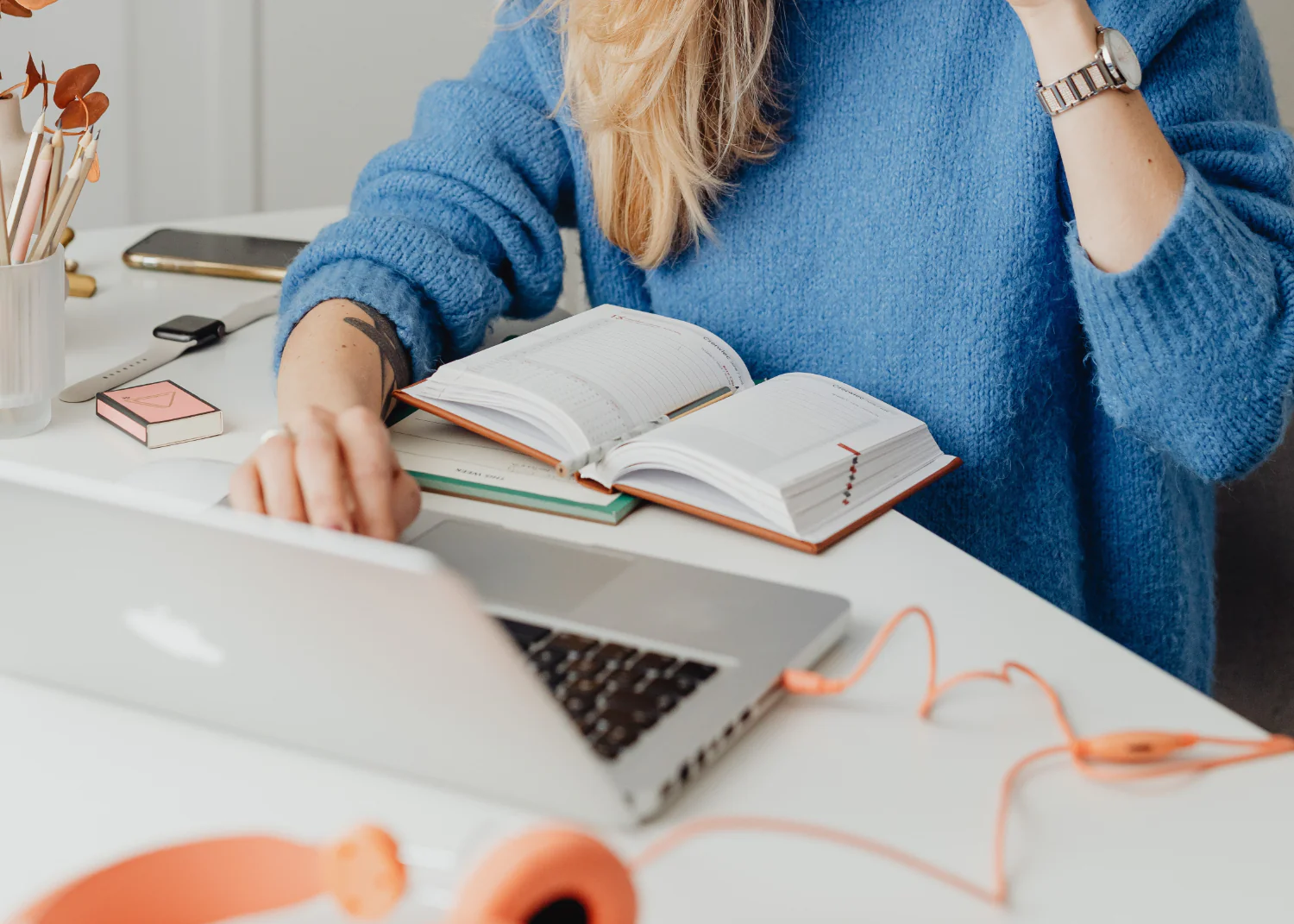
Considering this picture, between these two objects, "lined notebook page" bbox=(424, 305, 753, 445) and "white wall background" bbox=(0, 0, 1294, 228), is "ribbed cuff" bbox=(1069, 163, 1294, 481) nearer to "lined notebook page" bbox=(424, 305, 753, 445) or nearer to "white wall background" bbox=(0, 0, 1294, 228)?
"lined notebook page" bbox=(424, 305, 753, 445)

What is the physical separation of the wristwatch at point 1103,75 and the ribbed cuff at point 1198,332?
7 cm

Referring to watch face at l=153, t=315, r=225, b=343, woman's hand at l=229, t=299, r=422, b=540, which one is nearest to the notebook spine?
woman's hand at l=229, t=299, r=422, b=540

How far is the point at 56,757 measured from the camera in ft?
→ 1.57

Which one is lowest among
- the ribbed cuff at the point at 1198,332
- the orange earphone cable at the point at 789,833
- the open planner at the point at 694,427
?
the orange earphone cable at the point at 789,833

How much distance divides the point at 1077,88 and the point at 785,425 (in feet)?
0.93

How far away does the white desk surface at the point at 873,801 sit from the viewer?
0.41 m

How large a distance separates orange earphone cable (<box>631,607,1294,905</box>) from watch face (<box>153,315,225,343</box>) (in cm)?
65

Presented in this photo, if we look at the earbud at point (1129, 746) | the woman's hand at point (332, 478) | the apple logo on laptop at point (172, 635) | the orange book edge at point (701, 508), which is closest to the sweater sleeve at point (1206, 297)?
the orange book edge at point (701, 508)

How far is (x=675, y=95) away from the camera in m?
0.98

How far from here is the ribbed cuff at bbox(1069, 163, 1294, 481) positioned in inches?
29.4

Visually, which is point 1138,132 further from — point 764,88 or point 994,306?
point 764,88

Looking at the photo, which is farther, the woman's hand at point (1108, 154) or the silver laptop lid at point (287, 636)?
the woman's hand at point (1108, 154)

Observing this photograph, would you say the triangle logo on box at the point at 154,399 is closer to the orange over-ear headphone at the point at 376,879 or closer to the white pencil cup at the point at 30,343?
the white pencil cup at the point at 30,343

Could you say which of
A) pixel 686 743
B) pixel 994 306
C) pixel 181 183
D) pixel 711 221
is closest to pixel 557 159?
pixel 711 221
